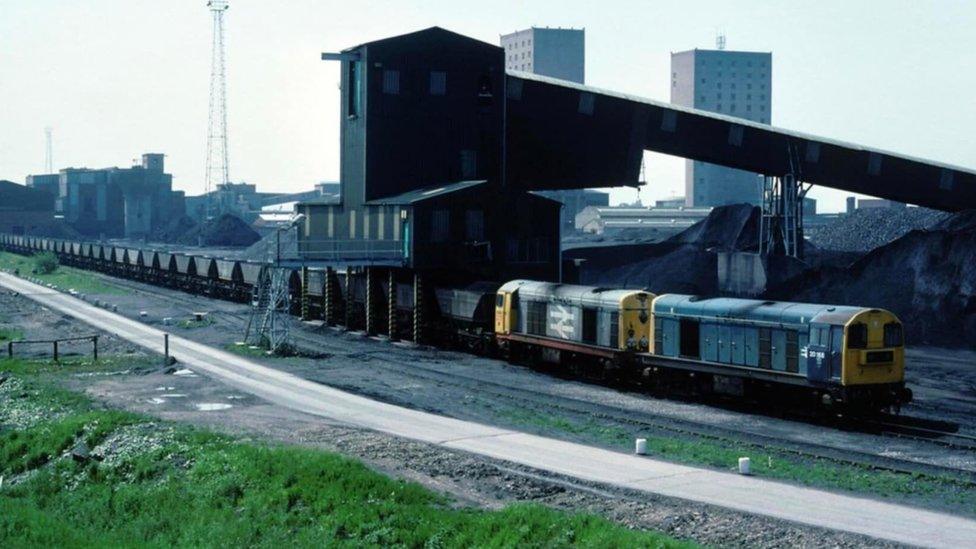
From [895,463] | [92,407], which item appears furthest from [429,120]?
[895,463]

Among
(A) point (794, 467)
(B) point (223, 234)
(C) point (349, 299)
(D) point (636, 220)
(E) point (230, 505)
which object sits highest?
(D) point (636, 220)

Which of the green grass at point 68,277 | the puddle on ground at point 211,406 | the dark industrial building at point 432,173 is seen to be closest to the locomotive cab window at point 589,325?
the puddle on ground at point 211,406

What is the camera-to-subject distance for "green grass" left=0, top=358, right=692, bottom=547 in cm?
2447

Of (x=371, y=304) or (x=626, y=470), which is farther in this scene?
(x=371, y=304)

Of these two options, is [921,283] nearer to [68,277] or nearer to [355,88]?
[355,88]

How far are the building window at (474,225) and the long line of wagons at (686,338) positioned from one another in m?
4.69

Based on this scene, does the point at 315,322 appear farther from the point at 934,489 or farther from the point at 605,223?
the point at 605,223

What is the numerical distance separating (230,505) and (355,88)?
42.8 meters

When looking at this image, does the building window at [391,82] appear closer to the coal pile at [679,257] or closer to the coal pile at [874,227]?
the coal pile at [679,257]

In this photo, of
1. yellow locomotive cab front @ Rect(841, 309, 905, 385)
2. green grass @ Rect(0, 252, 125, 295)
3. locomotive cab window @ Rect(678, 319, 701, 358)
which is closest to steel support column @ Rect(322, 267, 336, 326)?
green grass @ Rect(0, 252, 125, 295)

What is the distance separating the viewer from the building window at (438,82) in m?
68.2

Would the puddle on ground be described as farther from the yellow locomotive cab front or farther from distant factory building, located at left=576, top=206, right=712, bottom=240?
distant factory building, located at left=576, top=206, right=712, bottom=240

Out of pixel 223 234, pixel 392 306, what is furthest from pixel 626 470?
pixel 223 234

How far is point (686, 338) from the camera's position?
41.3 meters
